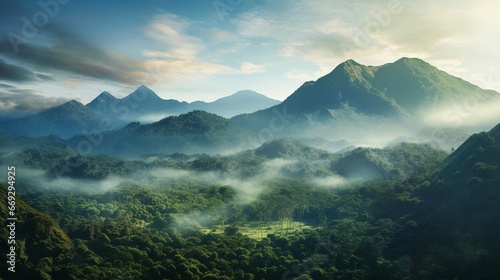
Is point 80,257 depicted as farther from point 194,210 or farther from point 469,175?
point 469,175

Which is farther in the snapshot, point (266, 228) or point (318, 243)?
point (266, 228)

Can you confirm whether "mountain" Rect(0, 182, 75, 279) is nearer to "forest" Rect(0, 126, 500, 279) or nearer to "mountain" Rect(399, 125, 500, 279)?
"forest" Rect(0, 126, 500, 279)

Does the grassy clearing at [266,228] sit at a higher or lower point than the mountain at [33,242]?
lower

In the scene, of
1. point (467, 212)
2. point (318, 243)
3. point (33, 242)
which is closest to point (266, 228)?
point (318, 243)

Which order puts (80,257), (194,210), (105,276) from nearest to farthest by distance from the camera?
(105,276) → (80,257) → (194,210)

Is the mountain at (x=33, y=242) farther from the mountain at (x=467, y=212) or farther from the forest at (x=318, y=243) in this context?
the mountain at (x=467, y=212)

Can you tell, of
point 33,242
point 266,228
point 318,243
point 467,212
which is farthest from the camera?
point 266,228

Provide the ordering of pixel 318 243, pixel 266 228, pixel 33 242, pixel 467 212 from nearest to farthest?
pixel 33 242, pixel 318 243, pixel 467 212, pixel 266 228

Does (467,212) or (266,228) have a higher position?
(467,212)

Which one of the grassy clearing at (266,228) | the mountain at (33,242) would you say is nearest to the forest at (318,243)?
the mountain at (33,242)

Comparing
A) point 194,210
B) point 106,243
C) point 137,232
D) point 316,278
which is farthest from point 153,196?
point 316,278

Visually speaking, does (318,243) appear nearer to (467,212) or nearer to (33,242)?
(467,212)
